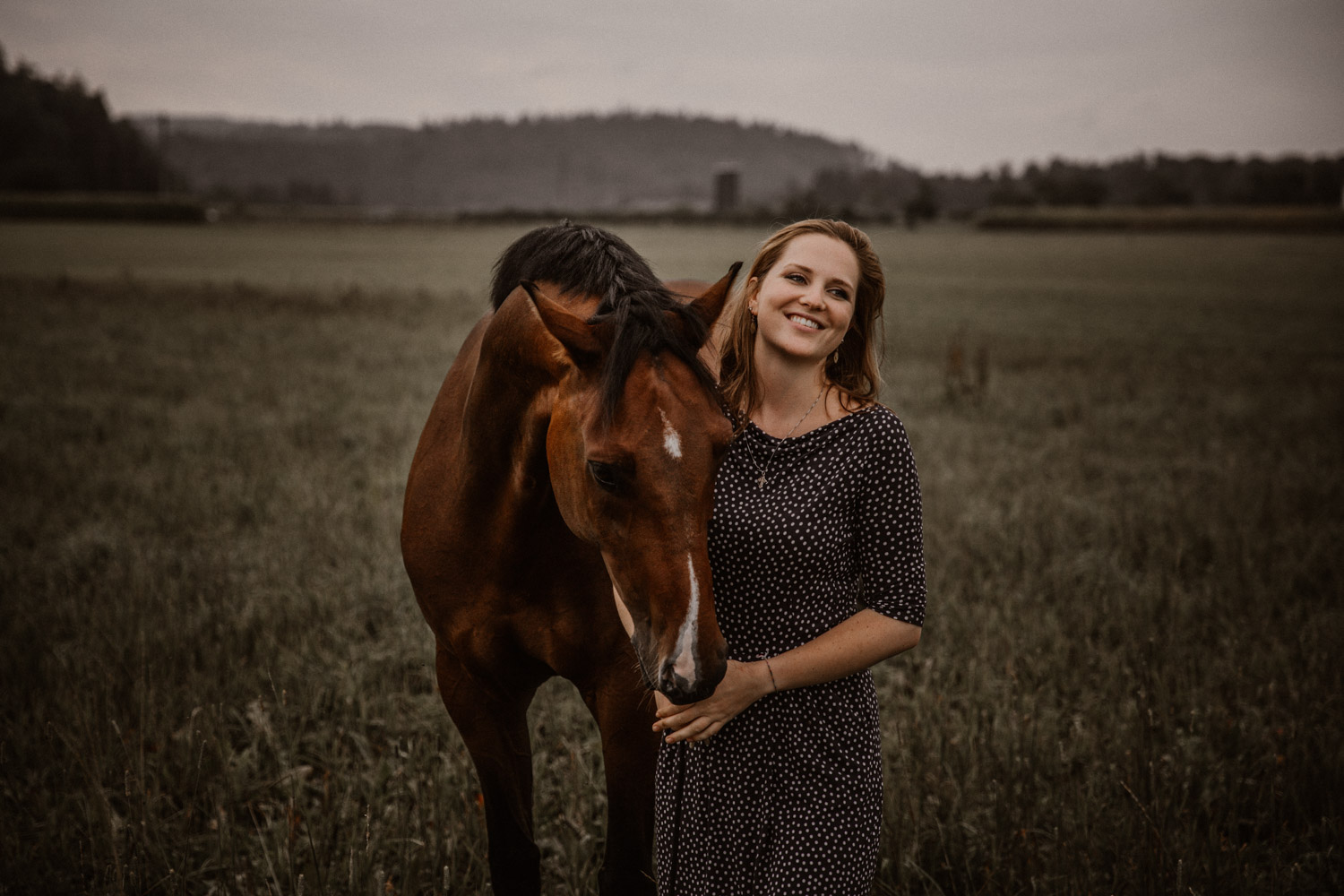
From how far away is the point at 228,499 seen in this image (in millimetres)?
6102

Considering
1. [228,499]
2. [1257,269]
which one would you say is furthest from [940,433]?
[1257,269]

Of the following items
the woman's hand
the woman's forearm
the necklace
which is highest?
the necklace

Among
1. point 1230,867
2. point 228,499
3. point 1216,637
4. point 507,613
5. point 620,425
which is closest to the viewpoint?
point 620,425

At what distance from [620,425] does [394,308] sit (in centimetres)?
1809

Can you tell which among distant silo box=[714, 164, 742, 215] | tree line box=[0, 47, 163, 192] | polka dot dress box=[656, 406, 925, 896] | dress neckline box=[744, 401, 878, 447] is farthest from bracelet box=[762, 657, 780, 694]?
distant silo box=[714, 164, 742, 215]

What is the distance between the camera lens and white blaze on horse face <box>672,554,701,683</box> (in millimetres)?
1414

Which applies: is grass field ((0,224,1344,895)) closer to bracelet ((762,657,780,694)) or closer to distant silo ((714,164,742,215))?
bracelet ((762,657,780,694))

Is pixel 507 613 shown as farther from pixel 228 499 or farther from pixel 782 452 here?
pixel 228 499

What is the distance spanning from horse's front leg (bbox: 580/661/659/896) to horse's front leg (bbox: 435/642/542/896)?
0.27 metres

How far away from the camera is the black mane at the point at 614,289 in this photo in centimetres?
155

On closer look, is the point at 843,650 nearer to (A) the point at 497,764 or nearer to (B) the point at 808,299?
(B) the point at 808,299

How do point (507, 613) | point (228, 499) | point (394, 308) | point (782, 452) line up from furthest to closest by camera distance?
1. point (394, 308)
2. point (228, 499)
3. point (507, 613)
4. point (782, 452)

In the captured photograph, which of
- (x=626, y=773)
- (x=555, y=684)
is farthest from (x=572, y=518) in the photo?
(x=555, y=684)

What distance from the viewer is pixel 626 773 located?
2.37m
